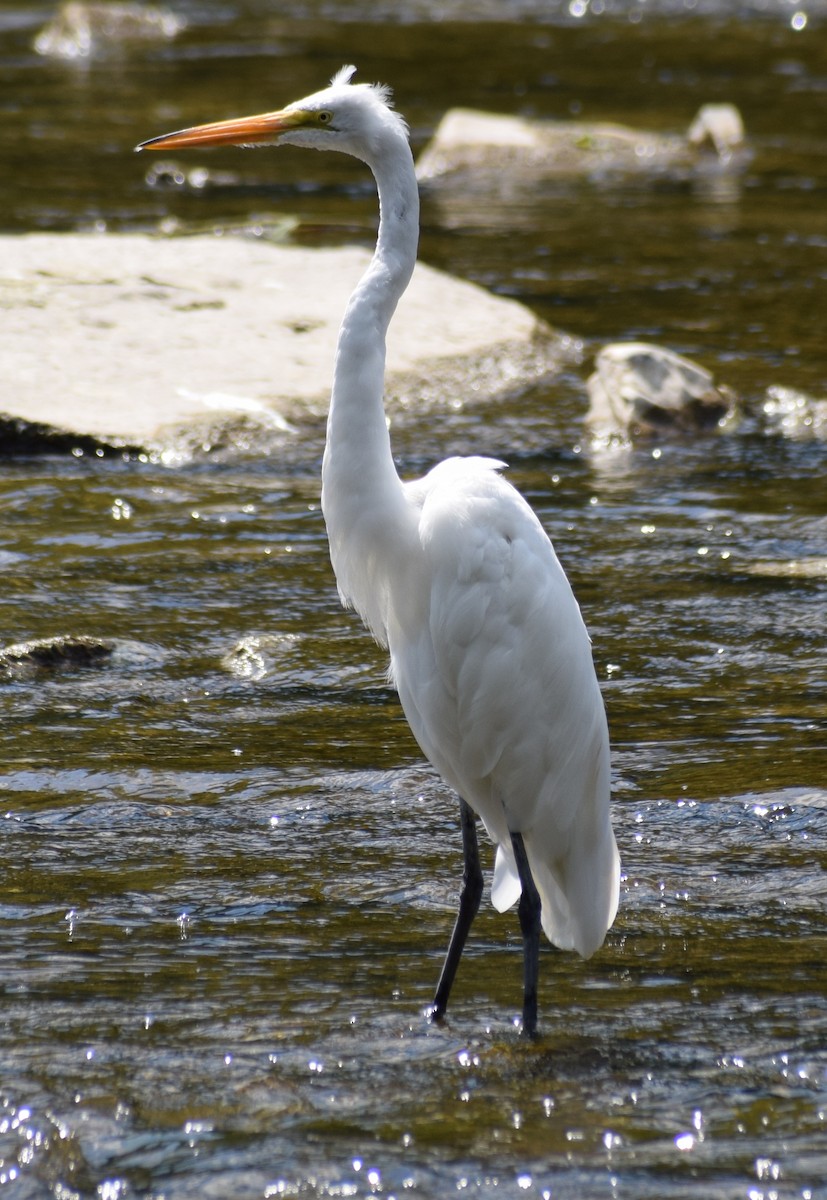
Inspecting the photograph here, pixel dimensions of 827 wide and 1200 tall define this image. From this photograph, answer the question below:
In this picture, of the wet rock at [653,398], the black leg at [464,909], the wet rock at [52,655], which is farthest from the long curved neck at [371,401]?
the wet rock at [653,398]

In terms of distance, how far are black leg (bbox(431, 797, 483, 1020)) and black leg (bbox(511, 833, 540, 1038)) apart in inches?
3.9

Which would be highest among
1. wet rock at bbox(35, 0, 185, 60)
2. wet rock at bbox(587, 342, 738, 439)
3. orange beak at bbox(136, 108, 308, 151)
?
wet rock at bbox(35, 0, 185, 60)

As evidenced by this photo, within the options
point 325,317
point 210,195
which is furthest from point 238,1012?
point 210,195

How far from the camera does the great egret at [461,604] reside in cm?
332

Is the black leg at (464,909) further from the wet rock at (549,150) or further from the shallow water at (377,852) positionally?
the wet rock at (549,150)

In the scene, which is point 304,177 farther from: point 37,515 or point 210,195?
point 37,515

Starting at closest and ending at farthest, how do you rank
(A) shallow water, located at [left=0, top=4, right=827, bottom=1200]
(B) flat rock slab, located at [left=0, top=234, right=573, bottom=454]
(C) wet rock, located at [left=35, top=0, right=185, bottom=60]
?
(A) shallow water, located at [left=0, top=4, right=827, bottom=1200] < (B) flat rock slab, located at [left=0, top=234, right=573, bottom=454] < (C) wet rock, located at [left=35, top=0, right=185, bottom=60]

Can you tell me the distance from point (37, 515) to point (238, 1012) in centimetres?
326

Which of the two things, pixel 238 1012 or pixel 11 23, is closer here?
pixel 238 1012

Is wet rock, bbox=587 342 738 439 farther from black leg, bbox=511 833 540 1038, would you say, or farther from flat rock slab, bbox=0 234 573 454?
black leg, bbox=511 833 540 1038

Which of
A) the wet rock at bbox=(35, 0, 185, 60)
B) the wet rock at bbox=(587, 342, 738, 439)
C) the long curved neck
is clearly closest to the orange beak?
the long curved neck

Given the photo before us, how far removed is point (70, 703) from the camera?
15.8ft

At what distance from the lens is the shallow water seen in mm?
2932

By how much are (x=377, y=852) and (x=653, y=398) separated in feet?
12.7
